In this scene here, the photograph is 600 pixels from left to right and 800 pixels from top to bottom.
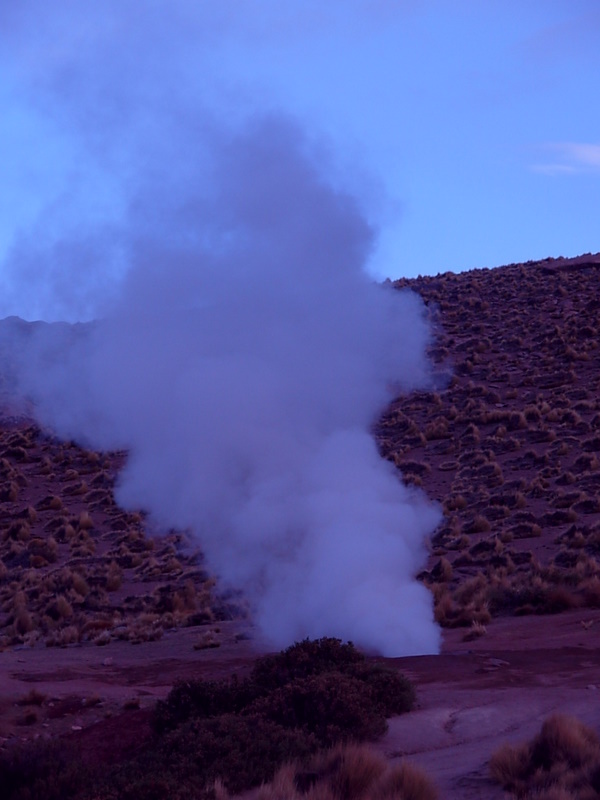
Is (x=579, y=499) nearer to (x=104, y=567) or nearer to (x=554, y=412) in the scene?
(x=554, y=412)

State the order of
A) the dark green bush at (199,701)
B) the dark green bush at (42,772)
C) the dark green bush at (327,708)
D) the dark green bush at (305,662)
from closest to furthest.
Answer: the dark green bush at (42,772), the dark green bush at (327,708), the dark green bush at (199,701), the dark green bush at (305,662)

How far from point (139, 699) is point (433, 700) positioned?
4.61 meters

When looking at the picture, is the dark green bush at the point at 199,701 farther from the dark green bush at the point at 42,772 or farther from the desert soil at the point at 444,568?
the dark green bush at the point at 42,772

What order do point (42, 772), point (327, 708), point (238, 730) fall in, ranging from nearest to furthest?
1. point (42, 772)
2. point (238, 730)
3. point (327, 708)

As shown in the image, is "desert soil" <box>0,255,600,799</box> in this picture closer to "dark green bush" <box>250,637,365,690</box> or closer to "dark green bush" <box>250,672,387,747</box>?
"dark green bush" <box>250,672,387,747</box>

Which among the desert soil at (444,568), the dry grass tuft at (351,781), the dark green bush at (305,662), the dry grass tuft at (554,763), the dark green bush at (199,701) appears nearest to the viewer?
the dry grass tuft at (554,763)

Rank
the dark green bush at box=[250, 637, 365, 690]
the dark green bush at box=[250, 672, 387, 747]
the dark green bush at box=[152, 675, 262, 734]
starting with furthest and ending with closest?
the dark green bush at box=[250, 637, 365, 690], the dark green bush at box=[152, 675, 262, 734], the dark green bush at box=[250, 672, 387, 747]

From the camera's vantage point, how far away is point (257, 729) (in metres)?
10.0

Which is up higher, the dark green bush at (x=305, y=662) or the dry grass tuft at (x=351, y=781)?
the dark green bush at (x=305, y=662)

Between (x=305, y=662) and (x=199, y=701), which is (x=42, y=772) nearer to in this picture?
(x=199, y=701)

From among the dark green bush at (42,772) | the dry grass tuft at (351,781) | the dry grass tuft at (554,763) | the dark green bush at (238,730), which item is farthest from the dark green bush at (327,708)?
the dark green bush at (42,772)

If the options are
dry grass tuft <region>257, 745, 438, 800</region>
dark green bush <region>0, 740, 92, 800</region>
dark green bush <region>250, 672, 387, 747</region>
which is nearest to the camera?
dry grass tuft <region>257, 745, 438, 800</region>

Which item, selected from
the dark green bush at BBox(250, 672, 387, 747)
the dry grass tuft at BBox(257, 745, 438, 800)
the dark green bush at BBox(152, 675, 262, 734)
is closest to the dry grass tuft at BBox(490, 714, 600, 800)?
the dry grass tuft at BBox(257, 745, 438, 800)

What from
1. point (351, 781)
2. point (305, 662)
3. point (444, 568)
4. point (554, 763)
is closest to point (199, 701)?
point (305, 662)
